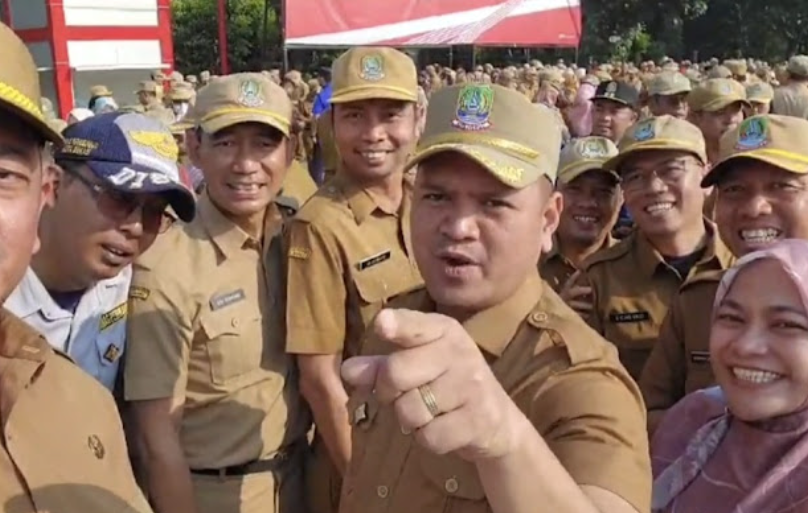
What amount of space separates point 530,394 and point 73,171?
1.42 m

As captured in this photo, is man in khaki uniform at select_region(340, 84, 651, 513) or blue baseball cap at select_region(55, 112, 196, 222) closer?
man in khaki uniform at select_region(340, 84, 651, 513)

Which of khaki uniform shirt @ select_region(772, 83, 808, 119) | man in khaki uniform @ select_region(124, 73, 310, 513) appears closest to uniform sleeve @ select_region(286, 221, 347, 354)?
man in khaki uniform @ select_region(124, 73, 310, 513)

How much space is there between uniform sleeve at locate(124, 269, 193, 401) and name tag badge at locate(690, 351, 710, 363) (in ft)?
5.09

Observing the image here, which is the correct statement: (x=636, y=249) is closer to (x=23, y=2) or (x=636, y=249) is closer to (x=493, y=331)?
(x=493, y=331)

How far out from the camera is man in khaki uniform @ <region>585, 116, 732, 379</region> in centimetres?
331

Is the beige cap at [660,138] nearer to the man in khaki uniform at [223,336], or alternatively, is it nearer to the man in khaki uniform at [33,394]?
the man in khaki uniform at [223,336]

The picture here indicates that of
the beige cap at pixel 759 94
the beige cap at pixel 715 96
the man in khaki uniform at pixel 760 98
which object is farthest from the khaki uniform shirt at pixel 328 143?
the beige cap at pixel 759 94

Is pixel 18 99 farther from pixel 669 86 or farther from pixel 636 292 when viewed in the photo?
pixel 669 86

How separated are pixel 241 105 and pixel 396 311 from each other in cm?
199

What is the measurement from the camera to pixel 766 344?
2.24m

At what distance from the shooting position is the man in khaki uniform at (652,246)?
3309mm

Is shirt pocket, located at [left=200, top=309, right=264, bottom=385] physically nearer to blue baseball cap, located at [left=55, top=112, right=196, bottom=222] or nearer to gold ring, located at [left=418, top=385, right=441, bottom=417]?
blue baseball cap, located at [left=55, top=112, right=196, bottom=222]

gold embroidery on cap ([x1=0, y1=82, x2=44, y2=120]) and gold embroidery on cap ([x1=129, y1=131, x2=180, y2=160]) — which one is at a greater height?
gold embroidery on cap ([x1=0, y1=82, x2=44, y2=120])

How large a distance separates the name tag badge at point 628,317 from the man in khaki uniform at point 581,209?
0.47m
